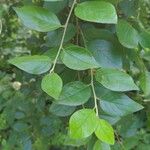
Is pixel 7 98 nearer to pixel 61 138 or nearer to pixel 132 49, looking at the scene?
pixel 61 138

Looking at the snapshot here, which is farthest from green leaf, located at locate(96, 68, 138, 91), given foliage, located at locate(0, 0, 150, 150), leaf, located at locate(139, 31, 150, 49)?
leaf, located at locate(139, 31, 150, 49)

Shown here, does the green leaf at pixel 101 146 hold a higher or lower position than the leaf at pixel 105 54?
lower

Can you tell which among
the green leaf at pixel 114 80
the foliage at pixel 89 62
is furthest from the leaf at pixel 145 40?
the green leaf at pixel 114 80

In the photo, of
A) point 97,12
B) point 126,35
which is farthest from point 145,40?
point 97,12

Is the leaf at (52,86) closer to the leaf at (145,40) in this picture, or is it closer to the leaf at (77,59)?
the leaf at (77,59)

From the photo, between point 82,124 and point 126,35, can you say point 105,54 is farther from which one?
point 82,124

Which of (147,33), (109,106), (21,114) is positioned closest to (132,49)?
(147,33)
